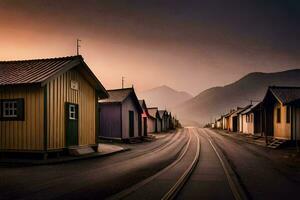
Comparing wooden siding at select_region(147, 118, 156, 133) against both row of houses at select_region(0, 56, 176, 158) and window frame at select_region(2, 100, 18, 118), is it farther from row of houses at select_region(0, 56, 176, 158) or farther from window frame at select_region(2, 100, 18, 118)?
window frame at select_region(2, 100, 18, 118)

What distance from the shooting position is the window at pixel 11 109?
16.6 metres

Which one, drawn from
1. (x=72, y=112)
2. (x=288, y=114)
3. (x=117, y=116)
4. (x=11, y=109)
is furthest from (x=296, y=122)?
(x=11, y=109)

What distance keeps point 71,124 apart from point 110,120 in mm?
12937

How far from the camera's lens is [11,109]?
17.0 meters

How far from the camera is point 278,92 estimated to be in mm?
29453

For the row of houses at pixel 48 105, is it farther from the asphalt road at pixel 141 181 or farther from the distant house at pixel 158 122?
the distant house at pixel 158 122

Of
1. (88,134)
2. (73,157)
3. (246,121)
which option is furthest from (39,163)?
(246,121)

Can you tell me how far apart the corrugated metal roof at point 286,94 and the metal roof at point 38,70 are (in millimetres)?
15662

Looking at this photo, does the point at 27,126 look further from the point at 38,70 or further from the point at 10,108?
the point at 38,70

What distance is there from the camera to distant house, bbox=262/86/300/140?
26031mm

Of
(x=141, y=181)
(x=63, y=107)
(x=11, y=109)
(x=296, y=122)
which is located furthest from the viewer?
(x=296, y=122)

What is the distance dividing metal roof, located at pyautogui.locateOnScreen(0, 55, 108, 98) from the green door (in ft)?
7.23

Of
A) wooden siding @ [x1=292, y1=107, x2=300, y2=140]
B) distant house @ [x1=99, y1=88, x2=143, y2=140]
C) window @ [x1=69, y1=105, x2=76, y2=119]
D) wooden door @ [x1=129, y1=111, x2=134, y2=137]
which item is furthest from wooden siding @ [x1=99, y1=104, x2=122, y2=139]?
wooden siding @ [x1=292, y1=107, x2=300, y2=140]

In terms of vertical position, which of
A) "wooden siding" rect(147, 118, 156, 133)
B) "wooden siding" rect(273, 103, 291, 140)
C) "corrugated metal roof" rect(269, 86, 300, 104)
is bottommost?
"wooden siding" rect(147, 118, 156, 133)
